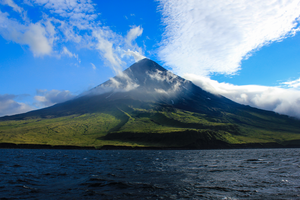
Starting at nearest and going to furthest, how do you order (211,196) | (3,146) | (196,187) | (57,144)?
1. (211,196)
2. (196,187)
3. (3,146)
4. (57,144)

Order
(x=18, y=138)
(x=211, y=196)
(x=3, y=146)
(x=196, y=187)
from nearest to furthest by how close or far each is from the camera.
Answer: (x=211, y=196) → (x=196, y=187) → (x=3, y=146) → (x=18, y=138)

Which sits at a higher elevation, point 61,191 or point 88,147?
point 61,191

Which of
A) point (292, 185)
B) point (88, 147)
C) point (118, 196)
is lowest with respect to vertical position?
point (88, 147)

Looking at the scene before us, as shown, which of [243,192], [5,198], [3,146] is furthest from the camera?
[3,146]

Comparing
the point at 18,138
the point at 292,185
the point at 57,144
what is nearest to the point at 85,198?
the point at 292,185

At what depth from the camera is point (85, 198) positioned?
22.6 meters

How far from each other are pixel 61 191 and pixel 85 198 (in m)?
5.65

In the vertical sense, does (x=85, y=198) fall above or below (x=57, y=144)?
above

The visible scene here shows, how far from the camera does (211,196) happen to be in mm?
23875

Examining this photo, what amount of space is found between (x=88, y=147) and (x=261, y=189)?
17047cm

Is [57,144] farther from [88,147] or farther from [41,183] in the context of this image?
[41,183]

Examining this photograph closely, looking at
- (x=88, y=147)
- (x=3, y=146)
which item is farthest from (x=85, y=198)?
(x=3, y=146)

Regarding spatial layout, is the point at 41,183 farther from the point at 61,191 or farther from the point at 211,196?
the point at 211,196

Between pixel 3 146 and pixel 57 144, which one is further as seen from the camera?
pixel 57 144
